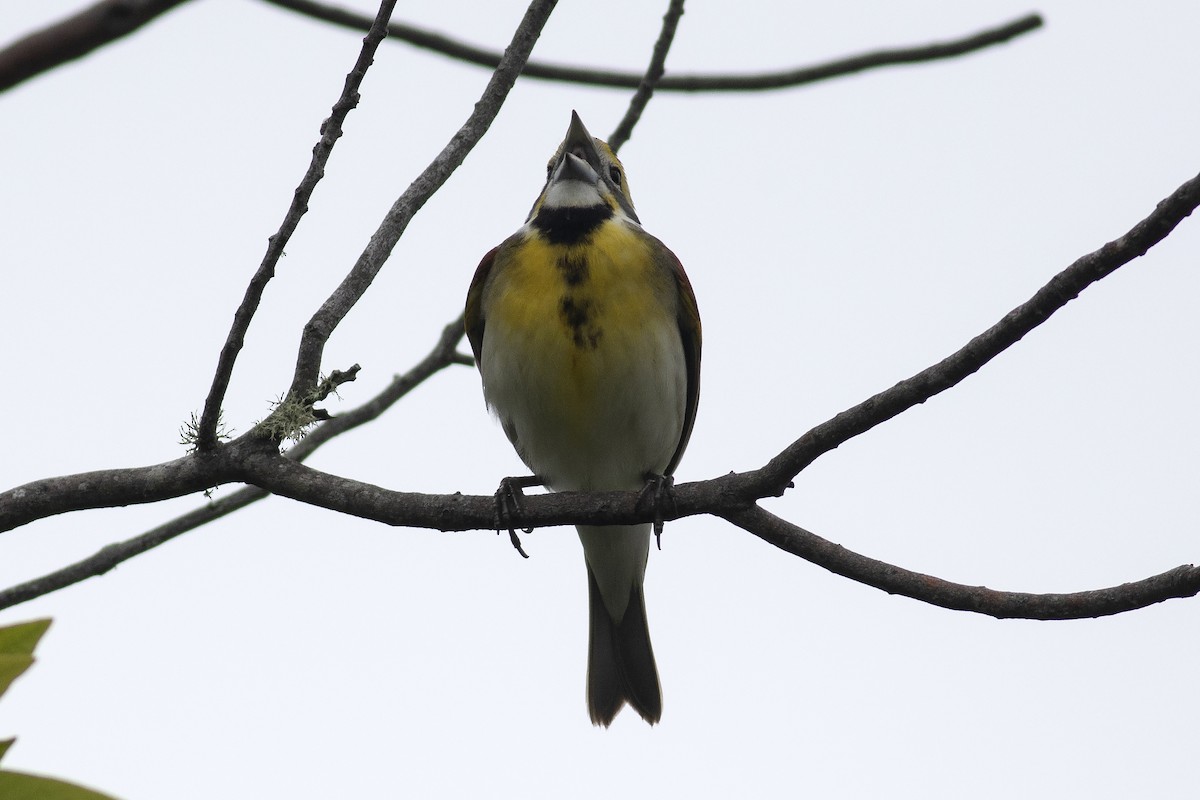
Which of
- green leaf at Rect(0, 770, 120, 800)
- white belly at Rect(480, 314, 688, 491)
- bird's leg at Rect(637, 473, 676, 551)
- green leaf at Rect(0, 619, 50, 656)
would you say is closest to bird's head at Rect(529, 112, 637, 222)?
white belly at Rect(480, 314, 688, 491)

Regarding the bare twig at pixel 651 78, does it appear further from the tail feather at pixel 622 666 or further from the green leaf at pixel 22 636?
the green leaf at pixel 22 636

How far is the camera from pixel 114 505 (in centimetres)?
374

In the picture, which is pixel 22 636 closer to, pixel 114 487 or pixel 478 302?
pixel 114 487

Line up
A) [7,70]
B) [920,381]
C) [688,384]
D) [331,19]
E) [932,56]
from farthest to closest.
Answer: [688,384]
[932,56]
[331,19]
[920,381]
[7,70]

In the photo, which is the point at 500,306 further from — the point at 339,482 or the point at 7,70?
the point at 7,70

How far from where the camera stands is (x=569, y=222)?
6172 millimetres

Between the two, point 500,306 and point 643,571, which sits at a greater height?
point 500,306

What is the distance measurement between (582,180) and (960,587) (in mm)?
3629

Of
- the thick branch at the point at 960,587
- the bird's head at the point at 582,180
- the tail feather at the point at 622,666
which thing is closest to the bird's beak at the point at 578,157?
the bird's head at the point at 582,180

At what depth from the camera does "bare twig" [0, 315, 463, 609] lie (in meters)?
4.56

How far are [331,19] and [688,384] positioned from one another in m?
2.59

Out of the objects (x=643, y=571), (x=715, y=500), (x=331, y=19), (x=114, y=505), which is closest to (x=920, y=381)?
(x=715, y=500)

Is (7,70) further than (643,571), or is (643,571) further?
(643,571)

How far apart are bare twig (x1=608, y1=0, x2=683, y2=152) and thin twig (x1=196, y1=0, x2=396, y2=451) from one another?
200 centimetres
